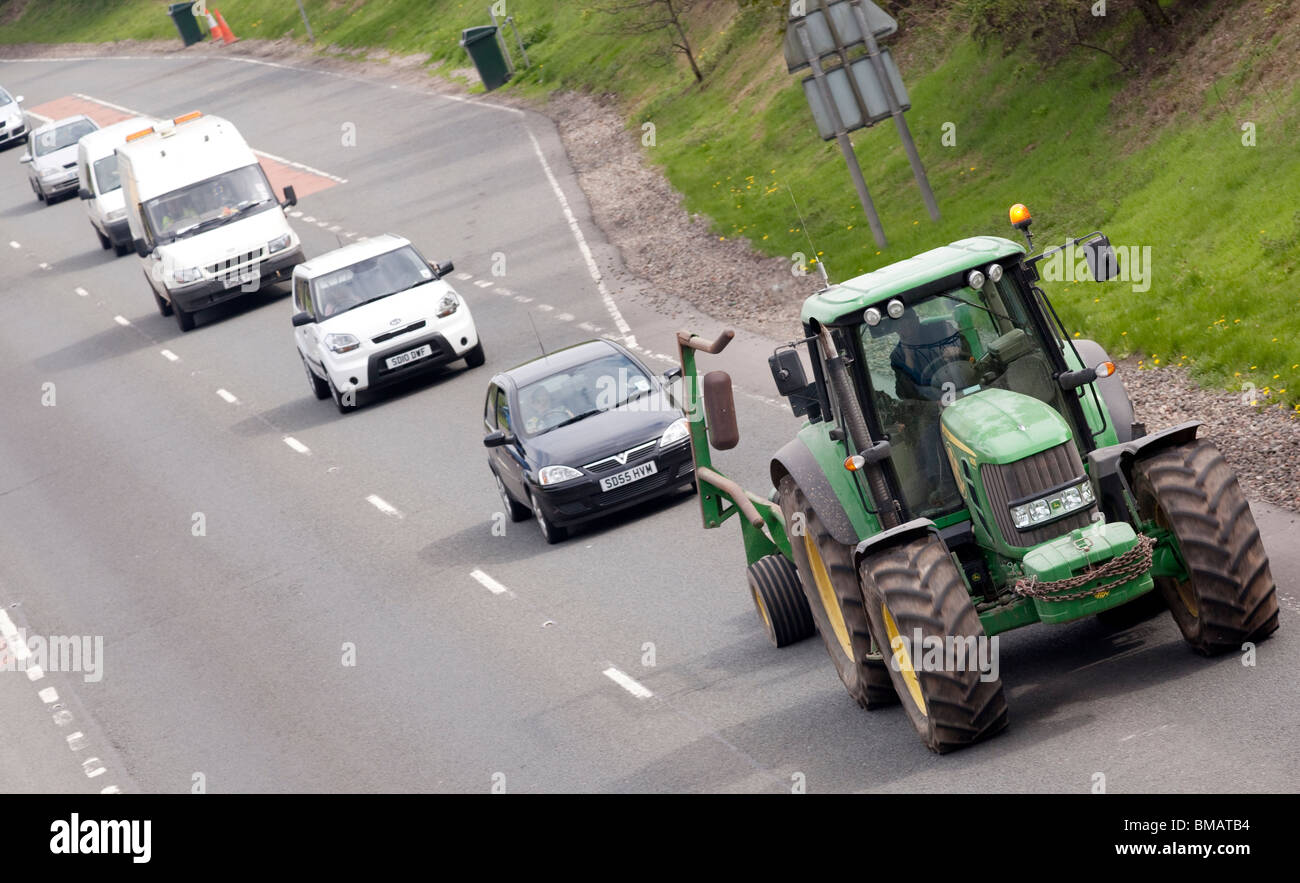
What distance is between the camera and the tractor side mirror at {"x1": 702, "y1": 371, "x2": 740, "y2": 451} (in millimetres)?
10453

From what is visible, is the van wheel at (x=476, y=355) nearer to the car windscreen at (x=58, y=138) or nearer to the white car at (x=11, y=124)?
the car windscreen at (x=58, y=138)

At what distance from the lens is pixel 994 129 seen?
23.5m

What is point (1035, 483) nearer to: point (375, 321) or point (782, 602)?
point (782, 602)

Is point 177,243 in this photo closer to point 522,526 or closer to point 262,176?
point 262,176

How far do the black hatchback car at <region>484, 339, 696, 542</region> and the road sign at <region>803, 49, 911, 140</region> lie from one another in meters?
4.88

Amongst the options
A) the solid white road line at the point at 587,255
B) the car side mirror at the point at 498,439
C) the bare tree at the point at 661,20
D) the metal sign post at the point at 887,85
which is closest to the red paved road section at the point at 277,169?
the solid white road line at the point at 587,255

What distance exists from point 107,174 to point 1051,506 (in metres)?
31.8

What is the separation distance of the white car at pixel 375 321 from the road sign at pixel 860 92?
5.62 metres

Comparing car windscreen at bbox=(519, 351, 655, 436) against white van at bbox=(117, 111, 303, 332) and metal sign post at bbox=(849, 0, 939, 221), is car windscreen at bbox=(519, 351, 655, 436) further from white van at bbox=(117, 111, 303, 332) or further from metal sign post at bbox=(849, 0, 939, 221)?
white van at bbox=(117, 111, 303, 332)

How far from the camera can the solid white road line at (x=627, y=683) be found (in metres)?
12.5

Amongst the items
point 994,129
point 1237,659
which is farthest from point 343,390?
point 1237,659

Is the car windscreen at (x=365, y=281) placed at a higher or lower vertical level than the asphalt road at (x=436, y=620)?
higher

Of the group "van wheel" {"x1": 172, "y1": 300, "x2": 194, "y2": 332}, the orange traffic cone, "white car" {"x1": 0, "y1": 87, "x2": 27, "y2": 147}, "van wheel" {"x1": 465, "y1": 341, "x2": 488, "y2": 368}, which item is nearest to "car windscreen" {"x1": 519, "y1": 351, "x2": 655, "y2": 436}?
"van wheel" {"x1": 465, "y1": 341, "x2": 488, "y2": 368}
